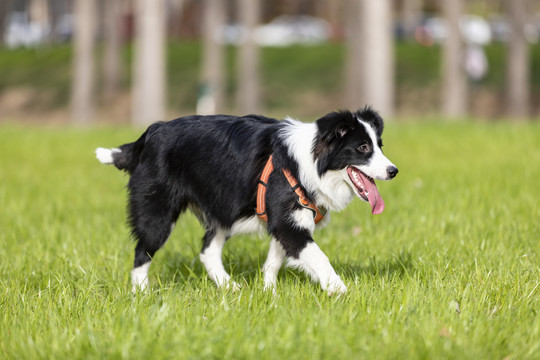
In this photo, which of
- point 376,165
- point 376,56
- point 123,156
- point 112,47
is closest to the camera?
point 376,165

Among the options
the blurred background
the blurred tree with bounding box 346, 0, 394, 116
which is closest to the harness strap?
the blurred tree with bounding box 346, 0, 394, 116

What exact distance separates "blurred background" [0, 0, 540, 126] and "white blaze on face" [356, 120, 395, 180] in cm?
988

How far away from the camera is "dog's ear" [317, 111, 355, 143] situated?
3830mm

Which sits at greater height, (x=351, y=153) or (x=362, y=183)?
(x=351, y=153)

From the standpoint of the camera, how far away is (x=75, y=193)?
8328mm

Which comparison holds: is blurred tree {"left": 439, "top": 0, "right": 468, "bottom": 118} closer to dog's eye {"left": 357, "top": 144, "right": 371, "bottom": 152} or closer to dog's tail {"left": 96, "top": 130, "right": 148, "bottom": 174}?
dog's tail {"left": 96, "top": 130, "right": 148, "bottom": 174}

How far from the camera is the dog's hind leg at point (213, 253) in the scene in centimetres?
467

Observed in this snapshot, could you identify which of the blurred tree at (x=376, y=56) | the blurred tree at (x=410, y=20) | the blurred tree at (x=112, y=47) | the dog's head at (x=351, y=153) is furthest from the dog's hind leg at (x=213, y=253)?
the blurred tree at (x=410, y=20)

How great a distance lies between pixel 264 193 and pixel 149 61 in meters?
12.5

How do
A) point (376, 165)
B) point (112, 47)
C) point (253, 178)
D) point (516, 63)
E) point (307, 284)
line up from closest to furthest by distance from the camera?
1. point (376, 165)
2. point (307, 284)
3. point (253, 178)
4. point (516, 63)
5. point (112, 47)

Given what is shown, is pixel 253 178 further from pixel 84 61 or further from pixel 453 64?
pixel 84 61

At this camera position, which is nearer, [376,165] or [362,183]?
[376,165]

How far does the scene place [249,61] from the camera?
22047mm

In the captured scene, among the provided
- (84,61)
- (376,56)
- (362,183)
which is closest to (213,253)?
(362,183)
